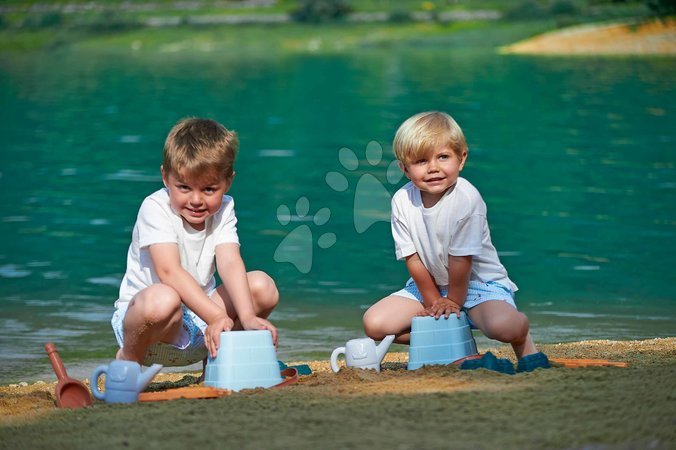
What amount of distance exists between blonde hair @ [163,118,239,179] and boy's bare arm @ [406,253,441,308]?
38.2 inches

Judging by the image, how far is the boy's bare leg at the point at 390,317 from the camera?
555 cm

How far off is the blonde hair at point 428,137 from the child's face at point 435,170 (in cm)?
2

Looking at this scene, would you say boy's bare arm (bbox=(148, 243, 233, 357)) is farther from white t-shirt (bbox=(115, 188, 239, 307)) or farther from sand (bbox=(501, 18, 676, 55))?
sand (bbox=(501, 18, 676, 55))

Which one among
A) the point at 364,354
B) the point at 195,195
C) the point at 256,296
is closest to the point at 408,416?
the point at 364,354

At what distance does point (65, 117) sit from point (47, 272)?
580 inches

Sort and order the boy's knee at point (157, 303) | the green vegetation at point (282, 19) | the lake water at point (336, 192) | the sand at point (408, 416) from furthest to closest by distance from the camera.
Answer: the green vegetation at point (282, 19) → the lake water at point (336, 192) → the boy's knee at point (157, 303) → the sand at point (408, 416)

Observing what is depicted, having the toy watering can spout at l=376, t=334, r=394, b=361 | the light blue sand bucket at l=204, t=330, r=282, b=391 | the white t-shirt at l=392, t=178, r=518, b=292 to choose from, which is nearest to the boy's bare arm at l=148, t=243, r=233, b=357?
the light blue sand bucket at l=204, t=330, r=282, b=391

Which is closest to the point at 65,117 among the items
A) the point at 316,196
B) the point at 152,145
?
the point at 152,145

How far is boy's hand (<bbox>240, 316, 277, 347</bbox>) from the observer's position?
196 inches

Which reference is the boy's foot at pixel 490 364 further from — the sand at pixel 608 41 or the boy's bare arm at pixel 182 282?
the sand at pixel 608 41

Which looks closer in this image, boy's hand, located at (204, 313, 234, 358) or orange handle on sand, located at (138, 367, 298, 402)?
orange handle on sand, located at (138, 367, 298, 402)

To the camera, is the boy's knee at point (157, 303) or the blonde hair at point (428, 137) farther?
the blonde hair at point (428, 137)

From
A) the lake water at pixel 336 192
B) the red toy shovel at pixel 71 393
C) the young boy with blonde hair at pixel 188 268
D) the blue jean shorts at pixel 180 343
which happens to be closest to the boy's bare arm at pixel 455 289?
the young boy with blonde hair at pixel 188 268

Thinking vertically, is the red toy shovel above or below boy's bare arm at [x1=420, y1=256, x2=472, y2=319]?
below
